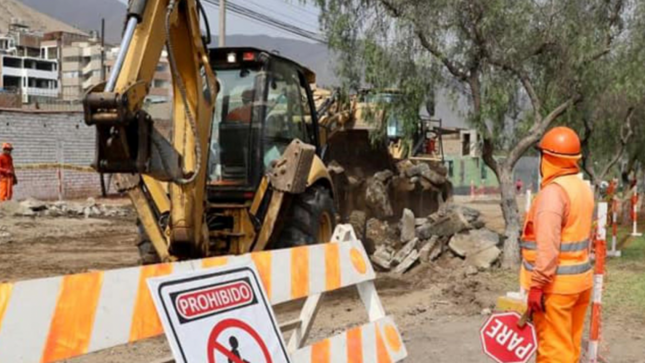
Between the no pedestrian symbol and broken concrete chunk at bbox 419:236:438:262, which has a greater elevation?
the no pedestrian symbol

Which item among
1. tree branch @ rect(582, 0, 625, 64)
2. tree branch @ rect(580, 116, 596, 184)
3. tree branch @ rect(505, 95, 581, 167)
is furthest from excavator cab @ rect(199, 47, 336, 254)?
tree branch @ rect(580, 116, 596, 184)

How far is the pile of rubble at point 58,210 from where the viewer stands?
19.0 metres

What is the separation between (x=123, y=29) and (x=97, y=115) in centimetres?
98

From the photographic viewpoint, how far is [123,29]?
624cm

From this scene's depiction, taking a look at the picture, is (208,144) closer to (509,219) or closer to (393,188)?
(509,219)

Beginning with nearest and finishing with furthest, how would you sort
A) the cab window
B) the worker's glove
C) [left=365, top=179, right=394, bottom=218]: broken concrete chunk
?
1. the worker's glove
2. the cab window
3. [left=365, top=179, right=394, bottom=218]: broken concrete chunk

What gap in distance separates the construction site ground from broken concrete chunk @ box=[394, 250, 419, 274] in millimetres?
141

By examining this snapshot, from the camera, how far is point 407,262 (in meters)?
11.6

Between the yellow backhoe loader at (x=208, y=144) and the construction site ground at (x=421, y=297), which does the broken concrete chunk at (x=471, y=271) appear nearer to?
the construction site ground at (x=421, y=297)

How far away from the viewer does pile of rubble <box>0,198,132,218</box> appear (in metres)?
19.0

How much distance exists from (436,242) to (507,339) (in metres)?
7.26

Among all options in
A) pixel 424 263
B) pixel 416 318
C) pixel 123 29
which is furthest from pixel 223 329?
pixel 424 263

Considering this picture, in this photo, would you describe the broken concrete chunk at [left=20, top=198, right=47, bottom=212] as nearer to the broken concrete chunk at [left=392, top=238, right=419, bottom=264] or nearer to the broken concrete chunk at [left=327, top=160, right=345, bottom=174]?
the broken concrete chunk at [left=327, top=160, right=345, bottom=174]

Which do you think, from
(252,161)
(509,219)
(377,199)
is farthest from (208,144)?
(377,199)
